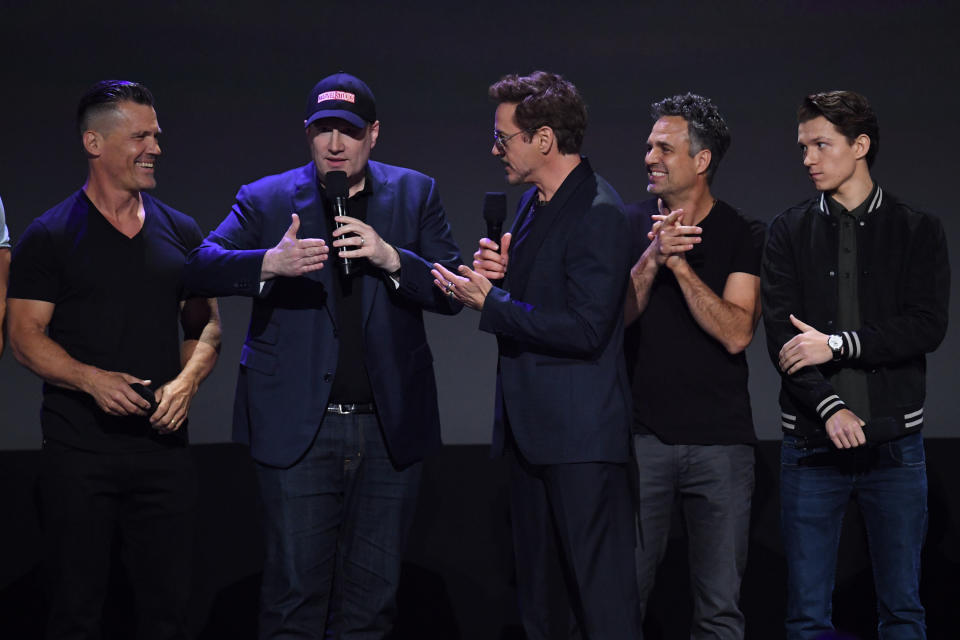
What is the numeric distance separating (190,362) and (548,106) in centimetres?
123

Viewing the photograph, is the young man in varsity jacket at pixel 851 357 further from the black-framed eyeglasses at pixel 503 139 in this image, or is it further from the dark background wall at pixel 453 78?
the dark background wall at pixel 453 78

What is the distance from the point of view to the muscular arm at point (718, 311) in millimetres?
2643

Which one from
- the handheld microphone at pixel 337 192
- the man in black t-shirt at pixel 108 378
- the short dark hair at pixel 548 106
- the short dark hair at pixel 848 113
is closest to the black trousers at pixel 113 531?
the man in black t-shirt at pixel 108 378

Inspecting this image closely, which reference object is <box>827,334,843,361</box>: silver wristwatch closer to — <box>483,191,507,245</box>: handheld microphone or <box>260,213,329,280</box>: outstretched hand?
<box>483,191,507,245</box>: handheld microphone

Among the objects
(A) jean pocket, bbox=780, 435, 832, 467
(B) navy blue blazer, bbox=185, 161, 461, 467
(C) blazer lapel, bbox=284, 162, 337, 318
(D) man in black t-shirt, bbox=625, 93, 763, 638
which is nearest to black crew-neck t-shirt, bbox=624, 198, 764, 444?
(D) man in black t-shirt, bbox=625, 93, 763, 638

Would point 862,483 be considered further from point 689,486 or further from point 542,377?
point 542,377

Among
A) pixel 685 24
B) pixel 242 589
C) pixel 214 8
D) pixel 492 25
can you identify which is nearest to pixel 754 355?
pixel 685 24

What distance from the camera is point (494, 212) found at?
2.44m

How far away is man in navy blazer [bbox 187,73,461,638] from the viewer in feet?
7.91

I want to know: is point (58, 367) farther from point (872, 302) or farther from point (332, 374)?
point (872, 302)

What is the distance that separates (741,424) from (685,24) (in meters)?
2.95

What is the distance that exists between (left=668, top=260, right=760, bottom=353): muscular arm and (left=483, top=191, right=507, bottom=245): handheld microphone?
522 millimetres

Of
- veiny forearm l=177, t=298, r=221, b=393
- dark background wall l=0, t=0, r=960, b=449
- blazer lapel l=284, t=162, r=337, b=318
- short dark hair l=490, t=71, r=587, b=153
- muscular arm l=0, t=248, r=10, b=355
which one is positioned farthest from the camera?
dark background wall l=0, t=0, r=960, b=449

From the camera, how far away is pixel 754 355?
17.4 feet
